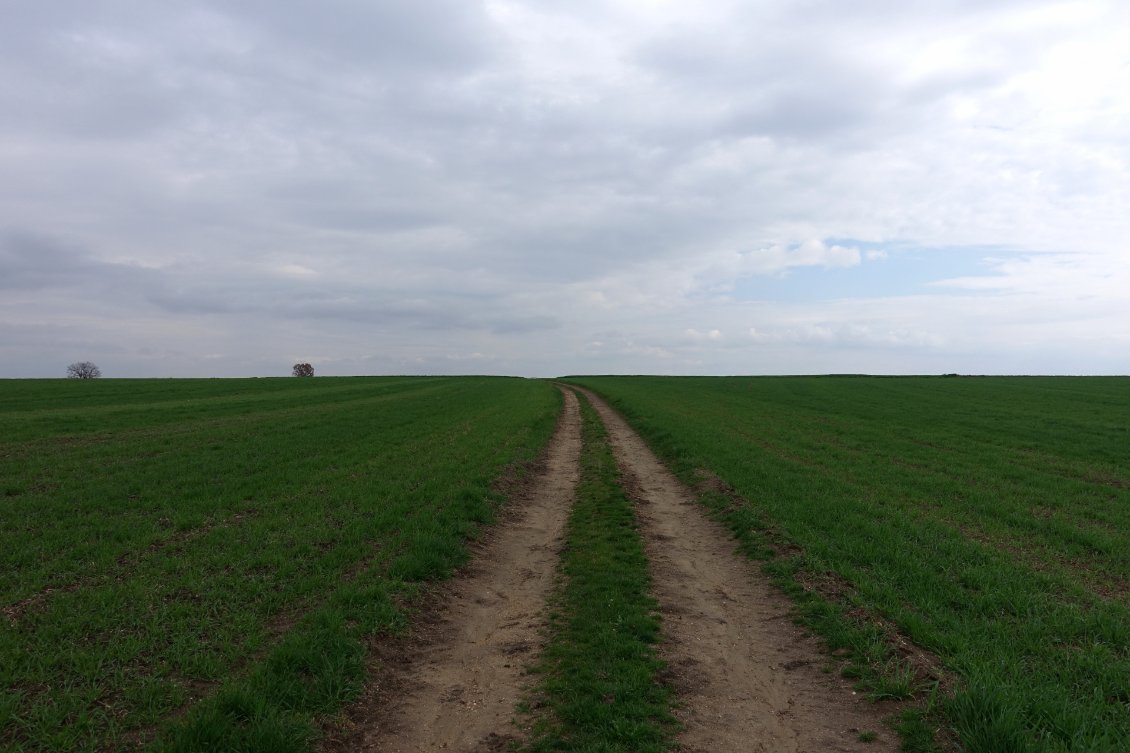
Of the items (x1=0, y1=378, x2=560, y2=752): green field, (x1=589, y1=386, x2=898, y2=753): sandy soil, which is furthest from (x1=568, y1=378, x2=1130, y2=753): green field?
(x1=0, y1=378, x2=560, y2=752): green field

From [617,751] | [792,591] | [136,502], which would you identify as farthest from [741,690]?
[136,502]

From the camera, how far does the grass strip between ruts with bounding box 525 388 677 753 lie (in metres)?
4.98

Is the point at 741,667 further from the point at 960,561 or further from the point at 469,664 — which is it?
the point at 960,561

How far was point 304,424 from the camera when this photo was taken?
90.4 ft

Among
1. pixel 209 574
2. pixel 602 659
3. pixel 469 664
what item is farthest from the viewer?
pixel 209 574

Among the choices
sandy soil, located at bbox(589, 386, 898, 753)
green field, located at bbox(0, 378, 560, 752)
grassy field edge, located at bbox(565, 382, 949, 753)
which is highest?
green field, located at bbox(0, 378, 560, 752)

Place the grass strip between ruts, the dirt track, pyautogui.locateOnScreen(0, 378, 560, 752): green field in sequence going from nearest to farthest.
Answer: the grass strip between ruts → the dirt track → pyautogui.locateOnScreen(0, 378, 560, 752): green field

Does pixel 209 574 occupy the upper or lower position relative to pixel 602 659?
upper

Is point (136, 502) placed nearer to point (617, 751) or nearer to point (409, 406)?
point (617, 751)

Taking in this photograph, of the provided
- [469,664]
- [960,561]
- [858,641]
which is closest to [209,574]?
[469,664]

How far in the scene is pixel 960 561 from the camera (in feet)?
30.3

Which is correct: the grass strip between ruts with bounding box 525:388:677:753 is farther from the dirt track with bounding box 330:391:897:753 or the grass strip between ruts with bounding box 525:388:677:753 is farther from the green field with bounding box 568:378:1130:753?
the green field with bounding box 568:378:1130:753

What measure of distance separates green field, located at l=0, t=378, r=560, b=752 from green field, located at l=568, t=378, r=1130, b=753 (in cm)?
553

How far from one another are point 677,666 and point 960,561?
5.87m
